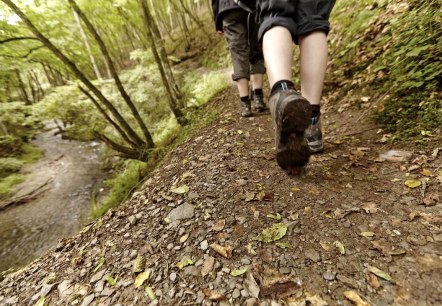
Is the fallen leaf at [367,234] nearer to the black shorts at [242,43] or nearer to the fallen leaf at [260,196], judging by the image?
the fallen leaf at [260,196]

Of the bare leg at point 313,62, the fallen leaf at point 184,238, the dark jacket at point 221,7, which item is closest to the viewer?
the fallen leaf at point 184,238

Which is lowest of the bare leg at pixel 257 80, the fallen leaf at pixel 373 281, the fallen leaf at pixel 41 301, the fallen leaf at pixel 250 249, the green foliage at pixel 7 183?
the green foliage at pixel 7 183

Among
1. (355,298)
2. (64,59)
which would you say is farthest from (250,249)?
(64,59)

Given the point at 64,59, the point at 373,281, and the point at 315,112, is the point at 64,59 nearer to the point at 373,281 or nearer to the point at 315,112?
the point at 315,112

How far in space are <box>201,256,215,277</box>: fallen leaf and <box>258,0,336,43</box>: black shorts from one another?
1.33 meters

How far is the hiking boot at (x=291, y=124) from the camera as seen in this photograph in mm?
1297

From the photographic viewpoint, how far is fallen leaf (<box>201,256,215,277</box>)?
1126 millimetres

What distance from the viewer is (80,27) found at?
9.66 meters

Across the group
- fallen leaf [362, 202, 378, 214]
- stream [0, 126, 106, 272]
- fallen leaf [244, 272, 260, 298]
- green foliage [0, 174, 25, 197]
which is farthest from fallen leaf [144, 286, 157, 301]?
green foliage [0, 174, 25, 197]

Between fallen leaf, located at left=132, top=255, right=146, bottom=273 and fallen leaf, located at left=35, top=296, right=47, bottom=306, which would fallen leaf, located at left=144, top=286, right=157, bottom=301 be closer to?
fallen leaf, located at left=132, top=255, right=146, bottom=273

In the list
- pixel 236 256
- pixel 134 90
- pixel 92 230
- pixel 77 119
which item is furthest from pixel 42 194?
pixel 236 256

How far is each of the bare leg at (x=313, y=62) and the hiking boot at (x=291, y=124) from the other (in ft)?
1.49

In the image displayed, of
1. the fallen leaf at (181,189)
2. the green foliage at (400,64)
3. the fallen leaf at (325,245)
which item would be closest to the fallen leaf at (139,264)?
the fallen leaf at (181,189)

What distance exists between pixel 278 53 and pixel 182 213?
1.09 metres
